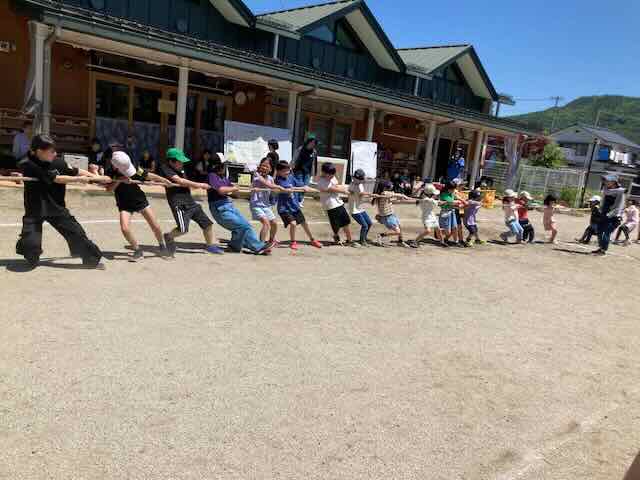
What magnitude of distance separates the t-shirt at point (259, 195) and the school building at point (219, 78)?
5.63m

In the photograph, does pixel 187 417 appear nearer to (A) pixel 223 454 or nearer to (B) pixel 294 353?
(A) pixel 223 454

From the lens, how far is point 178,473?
2.73 m

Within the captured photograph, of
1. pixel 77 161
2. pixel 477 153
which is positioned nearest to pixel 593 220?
pixel 477 153

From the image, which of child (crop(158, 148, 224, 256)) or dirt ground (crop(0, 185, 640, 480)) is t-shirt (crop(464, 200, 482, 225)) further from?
child (crop(158, 148, 224, 256))

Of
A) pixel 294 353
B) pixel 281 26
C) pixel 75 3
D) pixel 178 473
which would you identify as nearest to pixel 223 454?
pixel 178 473

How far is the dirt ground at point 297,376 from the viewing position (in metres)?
2.99

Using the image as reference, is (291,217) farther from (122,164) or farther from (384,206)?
(122,164)

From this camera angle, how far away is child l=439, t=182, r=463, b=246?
405 inches

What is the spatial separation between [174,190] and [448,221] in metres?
5.76

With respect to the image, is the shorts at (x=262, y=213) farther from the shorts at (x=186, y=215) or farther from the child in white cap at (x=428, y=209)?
the child in white cap at (x=428, y=209)

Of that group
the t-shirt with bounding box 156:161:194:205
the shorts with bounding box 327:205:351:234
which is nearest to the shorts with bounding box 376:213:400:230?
the shorts with bounding box 327:205:351:234

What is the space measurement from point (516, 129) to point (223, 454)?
2366 cm

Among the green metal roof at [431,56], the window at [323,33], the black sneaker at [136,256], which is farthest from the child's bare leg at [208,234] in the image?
the green metal roof at [431,56]

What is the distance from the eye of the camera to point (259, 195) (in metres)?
8.10
